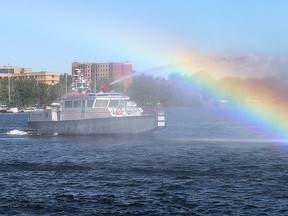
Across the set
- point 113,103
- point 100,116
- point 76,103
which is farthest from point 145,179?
point 76,103

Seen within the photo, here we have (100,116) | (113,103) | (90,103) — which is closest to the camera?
(113,103)

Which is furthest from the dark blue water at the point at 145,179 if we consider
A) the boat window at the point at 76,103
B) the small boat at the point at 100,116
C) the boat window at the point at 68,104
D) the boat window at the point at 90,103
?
the boat window at the point at 68,104

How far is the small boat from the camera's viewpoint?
83.4 meters

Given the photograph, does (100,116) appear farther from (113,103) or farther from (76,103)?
(76,103)

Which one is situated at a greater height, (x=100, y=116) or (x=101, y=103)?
(x=101, y=103)

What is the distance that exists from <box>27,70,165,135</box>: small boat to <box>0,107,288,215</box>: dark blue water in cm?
1198

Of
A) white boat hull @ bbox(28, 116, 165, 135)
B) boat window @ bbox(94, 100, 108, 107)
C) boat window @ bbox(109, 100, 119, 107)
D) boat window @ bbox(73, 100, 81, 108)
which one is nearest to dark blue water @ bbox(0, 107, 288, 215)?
white boat hull @ bbox(28, 116, 165, 135)

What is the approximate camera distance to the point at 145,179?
4472 centimetres

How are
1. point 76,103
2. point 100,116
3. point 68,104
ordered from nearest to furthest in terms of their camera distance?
point 100,116 → point 76,103 → point 68,104

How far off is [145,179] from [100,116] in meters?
41.2

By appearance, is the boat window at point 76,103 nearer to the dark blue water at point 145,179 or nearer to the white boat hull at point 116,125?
the white boat hull at point 116,125

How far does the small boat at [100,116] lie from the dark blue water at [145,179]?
1198cm

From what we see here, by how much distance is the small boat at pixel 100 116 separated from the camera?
8344cm

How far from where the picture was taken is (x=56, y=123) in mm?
89375
